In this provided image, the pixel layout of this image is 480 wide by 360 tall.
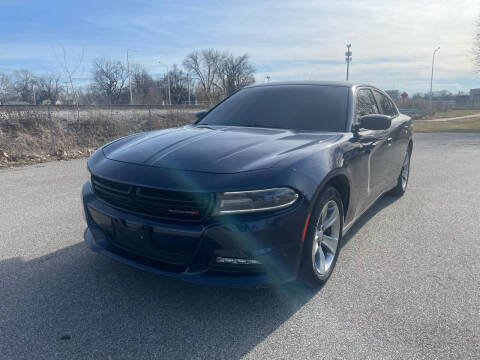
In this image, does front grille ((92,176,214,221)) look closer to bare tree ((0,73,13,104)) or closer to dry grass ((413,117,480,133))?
dry grass ((413,117,480,133))

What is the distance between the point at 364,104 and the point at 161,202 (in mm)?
2665

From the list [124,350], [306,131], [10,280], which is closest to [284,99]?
[306,131]

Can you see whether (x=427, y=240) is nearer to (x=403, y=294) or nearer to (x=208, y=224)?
(x=403, y=294)

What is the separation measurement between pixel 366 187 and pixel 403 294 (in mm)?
1116

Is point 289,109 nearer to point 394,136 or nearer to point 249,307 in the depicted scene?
point 394,136

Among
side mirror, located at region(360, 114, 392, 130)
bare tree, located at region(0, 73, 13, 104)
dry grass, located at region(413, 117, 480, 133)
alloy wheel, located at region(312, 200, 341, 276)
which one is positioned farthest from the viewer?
bare tree, located at region(0, 73, 13, 104)

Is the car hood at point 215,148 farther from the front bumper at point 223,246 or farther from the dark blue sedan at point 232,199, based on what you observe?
the front bumper at point 223,246

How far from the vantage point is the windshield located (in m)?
3.43

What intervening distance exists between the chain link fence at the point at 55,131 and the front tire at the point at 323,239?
875 cm

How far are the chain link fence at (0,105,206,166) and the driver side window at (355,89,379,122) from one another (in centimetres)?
848

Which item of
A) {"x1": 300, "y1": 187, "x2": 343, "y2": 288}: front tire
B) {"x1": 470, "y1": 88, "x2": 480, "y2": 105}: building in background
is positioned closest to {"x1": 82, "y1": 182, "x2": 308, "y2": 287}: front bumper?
{"x1": 300, "y1": 187, "x2": 343, "y2": 288}: front tire

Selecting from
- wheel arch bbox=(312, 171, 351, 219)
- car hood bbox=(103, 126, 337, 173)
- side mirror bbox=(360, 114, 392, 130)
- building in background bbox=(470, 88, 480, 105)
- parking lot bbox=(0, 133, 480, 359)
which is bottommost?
parking lot bbox=(0, 133, 480, 359)

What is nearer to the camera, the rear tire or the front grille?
the front grille

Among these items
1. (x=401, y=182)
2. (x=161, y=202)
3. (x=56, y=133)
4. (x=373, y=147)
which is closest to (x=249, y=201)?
(x=161, y=202)
